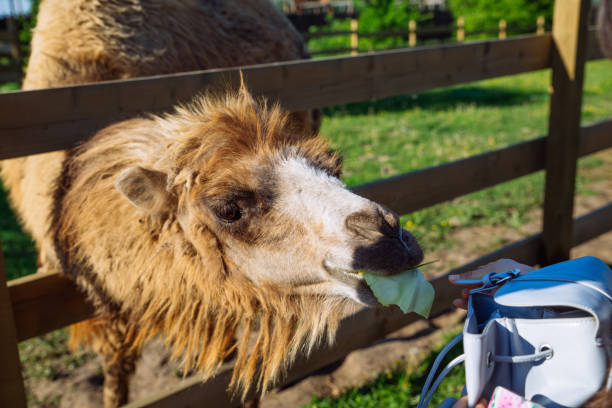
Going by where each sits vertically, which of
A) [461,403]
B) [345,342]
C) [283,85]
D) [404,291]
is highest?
[283,85]

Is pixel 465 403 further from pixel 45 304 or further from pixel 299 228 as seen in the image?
pixel 45 304

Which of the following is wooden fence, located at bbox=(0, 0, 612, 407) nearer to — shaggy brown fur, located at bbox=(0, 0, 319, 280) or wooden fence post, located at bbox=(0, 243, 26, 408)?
wooden fence post, located at bbox=(0, 243, 26, 408)

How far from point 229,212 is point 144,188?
15.8 inches

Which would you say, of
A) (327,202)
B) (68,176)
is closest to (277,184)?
(327,202)

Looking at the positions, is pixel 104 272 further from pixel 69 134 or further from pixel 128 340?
pixel 69 134

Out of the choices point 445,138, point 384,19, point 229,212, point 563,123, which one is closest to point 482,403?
point 229,212

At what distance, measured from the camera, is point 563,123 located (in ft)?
14.3

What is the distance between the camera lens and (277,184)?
217 centimetres

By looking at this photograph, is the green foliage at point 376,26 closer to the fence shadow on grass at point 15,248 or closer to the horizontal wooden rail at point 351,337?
the fence shadow on grass at point 15,248

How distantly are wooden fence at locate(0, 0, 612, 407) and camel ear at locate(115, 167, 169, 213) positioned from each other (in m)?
0.49

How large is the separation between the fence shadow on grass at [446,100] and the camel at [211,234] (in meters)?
10.3

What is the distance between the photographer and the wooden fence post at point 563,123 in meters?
4.22

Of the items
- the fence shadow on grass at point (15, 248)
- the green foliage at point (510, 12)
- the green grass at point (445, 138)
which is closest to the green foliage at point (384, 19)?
the green grass at point (445, 138)

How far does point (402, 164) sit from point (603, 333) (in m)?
6.80
